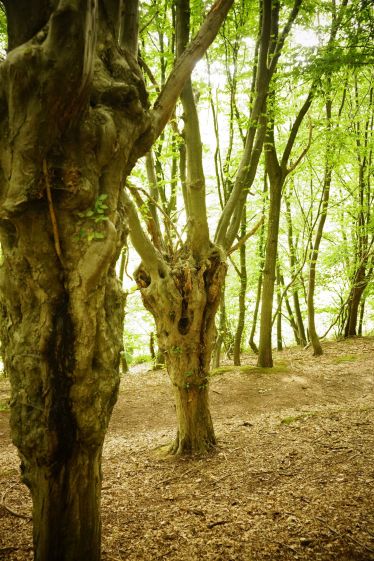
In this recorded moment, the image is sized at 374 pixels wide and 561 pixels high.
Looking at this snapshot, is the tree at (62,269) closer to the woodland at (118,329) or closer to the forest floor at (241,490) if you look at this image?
the woodland at (118,329)

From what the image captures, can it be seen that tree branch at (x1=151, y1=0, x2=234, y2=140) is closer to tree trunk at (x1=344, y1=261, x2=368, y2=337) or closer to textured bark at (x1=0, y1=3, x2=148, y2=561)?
textured bark at (x1=0, y1=3, x2=148, y2=561)

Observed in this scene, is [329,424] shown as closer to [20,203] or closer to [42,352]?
[42,352]

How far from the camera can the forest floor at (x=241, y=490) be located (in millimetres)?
2949

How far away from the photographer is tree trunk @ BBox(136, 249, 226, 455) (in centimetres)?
523

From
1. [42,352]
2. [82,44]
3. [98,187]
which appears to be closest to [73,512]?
[42,352]

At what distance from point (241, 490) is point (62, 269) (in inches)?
132

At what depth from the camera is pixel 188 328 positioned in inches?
211

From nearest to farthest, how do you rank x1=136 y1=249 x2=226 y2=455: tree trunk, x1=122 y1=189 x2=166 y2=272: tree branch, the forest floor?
1. the forest floor
2. x1=122 y1=189 x2=166 y2=272: tree branch
3. x1=136 y1=249 x2=226 y2=455: tree trunk

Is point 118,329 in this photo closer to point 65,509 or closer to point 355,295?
point 65,509

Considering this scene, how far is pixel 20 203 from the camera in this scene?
2135mm

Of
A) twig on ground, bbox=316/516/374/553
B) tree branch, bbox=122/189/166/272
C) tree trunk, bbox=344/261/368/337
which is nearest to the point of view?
twig on ground, bbox=316/516/374/553

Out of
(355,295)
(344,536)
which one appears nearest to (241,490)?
(344,536)

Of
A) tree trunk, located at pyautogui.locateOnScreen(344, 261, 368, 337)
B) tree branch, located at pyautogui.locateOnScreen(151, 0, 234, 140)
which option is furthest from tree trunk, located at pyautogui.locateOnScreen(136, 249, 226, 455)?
tree trunk, located at pyautogui.locateOnScreen(344, 261, 368, 337)

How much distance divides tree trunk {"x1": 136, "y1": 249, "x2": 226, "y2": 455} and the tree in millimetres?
2628
